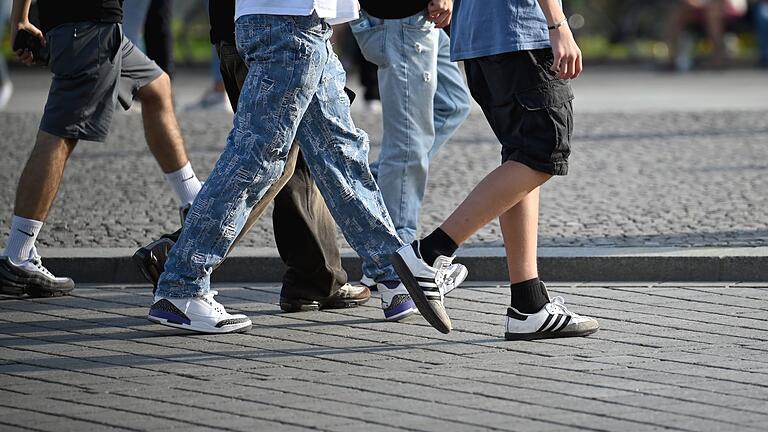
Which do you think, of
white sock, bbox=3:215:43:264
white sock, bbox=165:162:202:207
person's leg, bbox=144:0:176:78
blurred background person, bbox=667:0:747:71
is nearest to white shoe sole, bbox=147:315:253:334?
white sock, bbox=3:215:43:264

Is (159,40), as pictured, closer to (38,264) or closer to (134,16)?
(134,16)

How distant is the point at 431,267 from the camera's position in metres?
5.21

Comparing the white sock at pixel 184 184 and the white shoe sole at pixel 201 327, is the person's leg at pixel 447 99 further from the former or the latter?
the white shoe sole at pixel 201 327

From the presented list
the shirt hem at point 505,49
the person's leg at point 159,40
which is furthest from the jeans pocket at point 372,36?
the person's leg at point 159,40

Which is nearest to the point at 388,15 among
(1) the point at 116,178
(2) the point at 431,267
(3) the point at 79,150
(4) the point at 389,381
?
(2) the point at 431,267

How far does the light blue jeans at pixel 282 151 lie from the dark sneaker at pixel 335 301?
1.23 feet

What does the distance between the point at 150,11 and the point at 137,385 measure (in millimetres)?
6658

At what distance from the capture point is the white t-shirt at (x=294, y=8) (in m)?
5.07

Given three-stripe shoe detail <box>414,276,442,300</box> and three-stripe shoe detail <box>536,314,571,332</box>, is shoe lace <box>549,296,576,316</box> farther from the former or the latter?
three-stripe shoe detail <box>414,276,442,300</box>

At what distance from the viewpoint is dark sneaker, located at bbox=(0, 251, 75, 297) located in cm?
612

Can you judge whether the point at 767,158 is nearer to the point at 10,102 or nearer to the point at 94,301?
the point at 94,301

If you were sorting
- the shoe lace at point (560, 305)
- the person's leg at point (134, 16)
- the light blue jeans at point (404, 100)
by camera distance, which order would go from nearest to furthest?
the shoe lace at point (560, 305)
the light blue jeans at point (404, 100)
the person's leg at point (134, 16)

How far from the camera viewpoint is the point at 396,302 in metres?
5.58

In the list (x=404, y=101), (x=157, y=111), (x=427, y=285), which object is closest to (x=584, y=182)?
(x=404, y=101)
